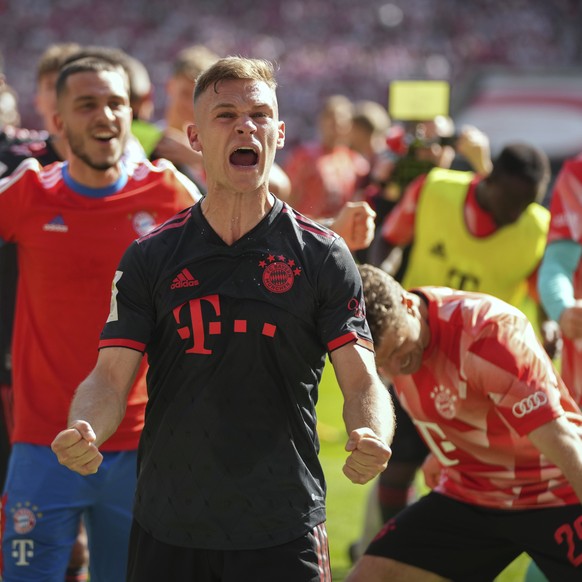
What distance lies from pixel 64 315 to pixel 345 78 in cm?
2165

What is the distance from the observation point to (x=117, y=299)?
2736mm

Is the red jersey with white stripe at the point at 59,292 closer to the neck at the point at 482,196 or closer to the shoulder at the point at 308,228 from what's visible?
the shoulder at the point at 308,228

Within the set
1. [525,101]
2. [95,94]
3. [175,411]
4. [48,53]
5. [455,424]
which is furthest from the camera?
[525,101]

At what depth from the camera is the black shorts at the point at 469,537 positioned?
3.57 metres

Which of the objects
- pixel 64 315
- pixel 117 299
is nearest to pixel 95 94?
pixel 64 315

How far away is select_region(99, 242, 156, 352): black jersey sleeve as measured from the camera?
270 centimetres

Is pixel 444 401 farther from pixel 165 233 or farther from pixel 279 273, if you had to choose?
pixel 165 233

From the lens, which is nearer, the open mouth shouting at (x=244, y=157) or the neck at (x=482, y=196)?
the open mouth shouting at (x=244, y=157)

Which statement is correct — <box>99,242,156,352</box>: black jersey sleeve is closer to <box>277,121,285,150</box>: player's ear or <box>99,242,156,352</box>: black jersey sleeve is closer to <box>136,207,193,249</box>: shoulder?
<box>136,207,193,249</box>: shoulder

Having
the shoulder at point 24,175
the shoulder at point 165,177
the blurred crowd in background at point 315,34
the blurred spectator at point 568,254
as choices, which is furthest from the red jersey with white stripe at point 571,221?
the blurred crowd in background at point 315,34

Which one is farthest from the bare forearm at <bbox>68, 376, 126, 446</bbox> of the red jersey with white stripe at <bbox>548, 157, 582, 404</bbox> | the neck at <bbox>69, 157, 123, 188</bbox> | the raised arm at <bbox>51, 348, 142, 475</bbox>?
the red jersey with white stripe at <bbox>548, 157, 582, 404</bbox>

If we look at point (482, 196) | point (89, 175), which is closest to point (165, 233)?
point (89, 175)

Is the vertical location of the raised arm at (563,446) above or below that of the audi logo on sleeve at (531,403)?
below

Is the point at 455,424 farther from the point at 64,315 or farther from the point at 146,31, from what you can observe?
the point at 146,31
